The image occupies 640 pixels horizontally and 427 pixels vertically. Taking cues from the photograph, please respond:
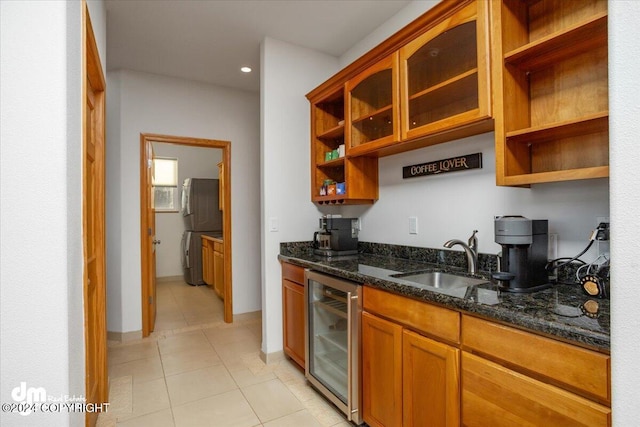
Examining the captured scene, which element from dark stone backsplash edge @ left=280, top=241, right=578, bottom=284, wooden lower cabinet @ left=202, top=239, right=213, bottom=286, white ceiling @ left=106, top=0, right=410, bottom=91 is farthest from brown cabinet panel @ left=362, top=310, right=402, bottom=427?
wooden lower cabinet @ left=202, top=239, right=213, bottom=286

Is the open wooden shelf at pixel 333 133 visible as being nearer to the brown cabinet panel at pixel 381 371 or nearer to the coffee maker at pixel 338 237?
the coffee maker at pixel 338 237

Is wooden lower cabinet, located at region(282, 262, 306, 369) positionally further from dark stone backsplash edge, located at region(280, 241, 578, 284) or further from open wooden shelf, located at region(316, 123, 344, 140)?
open wooden shelf, located at region(316, 123, 344, 140)

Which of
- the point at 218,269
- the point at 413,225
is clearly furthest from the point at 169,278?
the point at 413,225

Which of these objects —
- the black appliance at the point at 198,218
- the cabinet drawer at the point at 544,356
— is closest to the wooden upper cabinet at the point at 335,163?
the cabinet drawer at the point at 544,356

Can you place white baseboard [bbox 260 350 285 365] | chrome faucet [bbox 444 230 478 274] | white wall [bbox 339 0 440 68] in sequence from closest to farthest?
1. chrome faucet [bbox 444 230 478 274]
2. white wall [bbox 339 0 440 68]
3. white baseboard [bbox 260 350 285 365]

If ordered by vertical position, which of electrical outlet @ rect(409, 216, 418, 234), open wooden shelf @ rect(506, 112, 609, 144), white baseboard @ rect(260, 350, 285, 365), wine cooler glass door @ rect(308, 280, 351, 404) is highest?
open wooden shelf @ rect(506, 112, 609, 144)

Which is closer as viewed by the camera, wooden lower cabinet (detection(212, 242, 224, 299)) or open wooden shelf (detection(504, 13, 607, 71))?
open wooden shelf (detection(504, 13, 607, 71))

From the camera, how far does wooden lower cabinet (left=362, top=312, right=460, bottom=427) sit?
137 cm

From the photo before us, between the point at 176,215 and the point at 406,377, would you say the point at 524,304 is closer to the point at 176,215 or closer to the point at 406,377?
the point at 406,377

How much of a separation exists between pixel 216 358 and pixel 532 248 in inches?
102

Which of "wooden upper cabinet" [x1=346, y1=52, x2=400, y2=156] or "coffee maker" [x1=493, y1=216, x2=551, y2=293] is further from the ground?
"wooden upper cabinet" [x1=346, y1=52, x2=400, y2=156]

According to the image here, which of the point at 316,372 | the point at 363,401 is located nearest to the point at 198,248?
the point at 316,372

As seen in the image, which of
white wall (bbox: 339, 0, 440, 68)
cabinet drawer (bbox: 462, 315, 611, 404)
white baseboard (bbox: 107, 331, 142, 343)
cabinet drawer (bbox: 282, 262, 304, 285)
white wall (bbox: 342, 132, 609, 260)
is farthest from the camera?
white baseboard (bbox: 107, 331, 142, 343)

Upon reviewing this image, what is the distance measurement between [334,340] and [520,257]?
1.35 m
